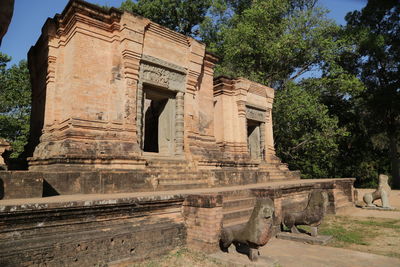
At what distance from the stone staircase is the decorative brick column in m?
0.86

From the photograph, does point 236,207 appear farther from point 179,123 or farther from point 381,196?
point 381,196

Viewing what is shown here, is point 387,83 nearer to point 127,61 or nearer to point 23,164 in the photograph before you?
point 127,61

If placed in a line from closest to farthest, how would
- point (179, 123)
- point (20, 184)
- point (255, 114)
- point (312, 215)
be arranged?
1. point (20, 184)
2. point (312, 215)
3. point (179, 123)
4. point (255, 114)

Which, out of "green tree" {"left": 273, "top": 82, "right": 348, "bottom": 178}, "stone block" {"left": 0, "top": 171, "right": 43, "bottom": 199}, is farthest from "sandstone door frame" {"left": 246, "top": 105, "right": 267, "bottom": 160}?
"stone block" {"left": 0, "top": 171, "right": 43, "bottom": 199}

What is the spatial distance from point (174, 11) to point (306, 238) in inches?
846

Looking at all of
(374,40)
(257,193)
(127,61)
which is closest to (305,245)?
(257,193)

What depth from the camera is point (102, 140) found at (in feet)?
24.8

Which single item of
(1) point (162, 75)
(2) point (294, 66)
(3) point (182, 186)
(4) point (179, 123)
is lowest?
(3) point (182, 186)

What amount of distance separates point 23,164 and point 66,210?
655cm

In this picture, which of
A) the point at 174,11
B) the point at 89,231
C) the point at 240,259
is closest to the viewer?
the point at 89,231

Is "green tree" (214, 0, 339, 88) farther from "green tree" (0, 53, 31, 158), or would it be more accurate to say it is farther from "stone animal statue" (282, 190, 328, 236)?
"green tree" (0, 53, 31, 158)

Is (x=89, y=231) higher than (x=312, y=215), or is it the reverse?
(x=89, y=231)

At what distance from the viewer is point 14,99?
19.8 meters

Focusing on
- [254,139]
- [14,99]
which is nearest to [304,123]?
[254,139]
